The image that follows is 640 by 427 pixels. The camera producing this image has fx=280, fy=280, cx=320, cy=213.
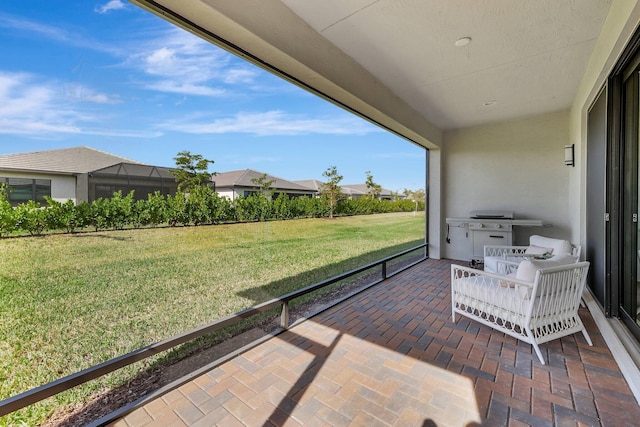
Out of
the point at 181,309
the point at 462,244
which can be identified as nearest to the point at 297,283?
the point at 181,309

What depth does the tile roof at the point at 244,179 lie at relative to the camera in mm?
2766

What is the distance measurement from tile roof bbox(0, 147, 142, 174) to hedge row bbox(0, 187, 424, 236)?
0.65 ft

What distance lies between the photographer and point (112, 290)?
2.35 metres

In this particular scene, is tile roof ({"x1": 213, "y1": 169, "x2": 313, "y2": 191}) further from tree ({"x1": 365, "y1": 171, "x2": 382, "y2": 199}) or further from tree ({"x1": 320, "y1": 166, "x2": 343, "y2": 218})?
tree ({"x1": 365, "y1": 171, "x2": 382, "y2": 199})

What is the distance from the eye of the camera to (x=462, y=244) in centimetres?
605

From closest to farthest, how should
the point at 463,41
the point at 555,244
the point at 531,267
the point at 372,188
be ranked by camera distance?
→ the point at 531,267 < the point at 463,41 < the point at 555,244 < the point at 372,188

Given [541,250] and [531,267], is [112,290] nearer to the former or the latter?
[531,267]

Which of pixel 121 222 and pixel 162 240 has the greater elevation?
pixel 121 222

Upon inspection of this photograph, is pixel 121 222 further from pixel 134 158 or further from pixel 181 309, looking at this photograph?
pixel 181 309

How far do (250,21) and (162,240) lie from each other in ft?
6.35

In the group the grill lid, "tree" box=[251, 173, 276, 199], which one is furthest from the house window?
the grill lid

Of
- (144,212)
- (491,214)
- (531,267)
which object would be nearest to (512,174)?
(491,214)

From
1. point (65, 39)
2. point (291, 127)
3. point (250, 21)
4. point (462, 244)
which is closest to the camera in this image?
point (65, 39)

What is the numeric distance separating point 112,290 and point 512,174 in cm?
648
